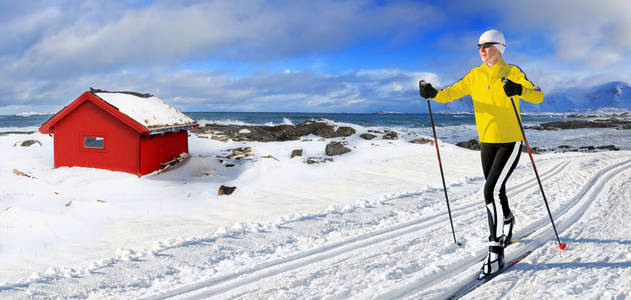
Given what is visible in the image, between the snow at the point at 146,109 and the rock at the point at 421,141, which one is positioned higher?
the snow at the point at 146,109

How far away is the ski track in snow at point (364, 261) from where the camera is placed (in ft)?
10.2

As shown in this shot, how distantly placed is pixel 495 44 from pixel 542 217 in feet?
9.28

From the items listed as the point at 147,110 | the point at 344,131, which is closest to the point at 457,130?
the point at 344,131

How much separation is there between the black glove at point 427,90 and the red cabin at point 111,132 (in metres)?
7.78

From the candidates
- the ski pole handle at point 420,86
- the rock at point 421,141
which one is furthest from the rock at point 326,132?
the ski pole handle at point 420,86

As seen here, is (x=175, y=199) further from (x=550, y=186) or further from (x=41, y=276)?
(x=550, y=186)

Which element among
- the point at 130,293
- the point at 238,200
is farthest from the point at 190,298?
the point at 238,200

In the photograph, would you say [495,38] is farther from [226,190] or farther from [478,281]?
[226,190]

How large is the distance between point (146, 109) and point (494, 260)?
9.78 meters

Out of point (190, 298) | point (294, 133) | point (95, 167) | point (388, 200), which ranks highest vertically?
point (294, 133)

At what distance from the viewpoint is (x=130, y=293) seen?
319cm

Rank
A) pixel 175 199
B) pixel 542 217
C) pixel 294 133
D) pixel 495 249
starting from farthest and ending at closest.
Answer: pixel 294 133, pixel 175 199, pixel 542 217, pixel 495 249

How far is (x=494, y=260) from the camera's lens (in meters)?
3.40

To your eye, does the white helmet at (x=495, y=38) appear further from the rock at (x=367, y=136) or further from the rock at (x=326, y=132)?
the rock at (x=326, y=132)
